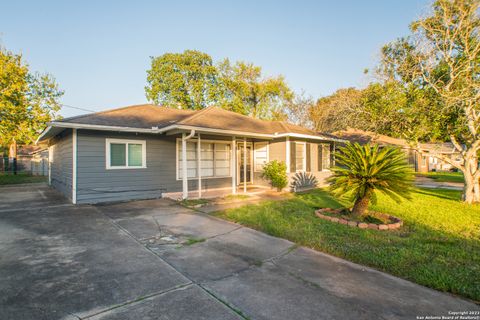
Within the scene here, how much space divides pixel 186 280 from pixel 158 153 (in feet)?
23.5

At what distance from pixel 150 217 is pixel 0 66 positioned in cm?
1952

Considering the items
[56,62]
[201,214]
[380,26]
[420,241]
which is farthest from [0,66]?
[420,241]

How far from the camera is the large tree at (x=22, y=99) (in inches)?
691

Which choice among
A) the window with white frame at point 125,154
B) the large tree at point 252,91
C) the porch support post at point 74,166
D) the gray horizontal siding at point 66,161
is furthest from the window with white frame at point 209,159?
the large tree at point 252,91

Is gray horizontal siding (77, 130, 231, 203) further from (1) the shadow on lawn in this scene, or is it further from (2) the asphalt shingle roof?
(1) the shadow on lawn

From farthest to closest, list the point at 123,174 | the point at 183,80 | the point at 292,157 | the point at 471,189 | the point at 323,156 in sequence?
the point at 183,80 → the point at 323,156 → the point at 292,157 → the point at 123,174 → the point at 471,189

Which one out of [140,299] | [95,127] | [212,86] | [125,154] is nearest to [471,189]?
[140,299]

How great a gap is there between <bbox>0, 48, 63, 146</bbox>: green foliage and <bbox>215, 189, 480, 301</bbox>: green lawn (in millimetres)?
19897

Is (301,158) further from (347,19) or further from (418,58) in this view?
(347,19)

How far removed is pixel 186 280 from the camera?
3.07 m

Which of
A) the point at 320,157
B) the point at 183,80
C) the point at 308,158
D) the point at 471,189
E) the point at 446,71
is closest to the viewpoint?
the point at 446,71

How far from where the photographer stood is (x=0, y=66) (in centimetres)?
1712

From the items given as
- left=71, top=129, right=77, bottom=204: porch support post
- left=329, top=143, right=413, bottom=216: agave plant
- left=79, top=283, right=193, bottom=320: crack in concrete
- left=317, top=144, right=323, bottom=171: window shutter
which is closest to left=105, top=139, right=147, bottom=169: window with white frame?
left=71, top=129, right=77, bottom=204: porch support post

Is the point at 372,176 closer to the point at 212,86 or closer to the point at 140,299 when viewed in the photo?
the point at 140,299
